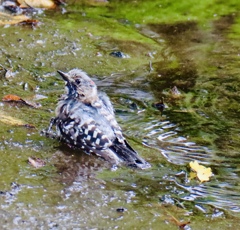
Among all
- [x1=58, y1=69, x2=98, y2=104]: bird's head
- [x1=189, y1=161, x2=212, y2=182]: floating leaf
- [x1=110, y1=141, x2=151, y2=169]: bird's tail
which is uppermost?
[x1=58, y1=69, x2=98, y2=104]: bird's head

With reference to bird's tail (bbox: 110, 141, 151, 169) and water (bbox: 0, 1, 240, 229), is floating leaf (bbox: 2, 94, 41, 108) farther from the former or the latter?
bird's tail (bbox: 110, 141, 151, 169)

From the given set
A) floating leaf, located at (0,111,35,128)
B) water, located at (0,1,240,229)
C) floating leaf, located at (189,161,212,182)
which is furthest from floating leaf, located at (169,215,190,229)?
floating leaf, located at (0,111,35,128)

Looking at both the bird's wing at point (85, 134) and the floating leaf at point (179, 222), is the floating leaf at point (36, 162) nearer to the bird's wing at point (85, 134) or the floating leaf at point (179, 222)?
the bird's wing at point (85, 134)

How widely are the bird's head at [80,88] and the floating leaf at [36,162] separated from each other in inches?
31.0

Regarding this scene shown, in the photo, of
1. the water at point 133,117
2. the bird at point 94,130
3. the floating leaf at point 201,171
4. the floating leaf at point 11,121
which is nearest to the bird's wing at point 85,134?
the bird at point 94,130

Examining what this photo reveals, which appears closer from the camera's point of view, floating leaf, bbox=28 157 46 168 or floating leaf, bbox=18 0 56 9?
floating leaf, bbox=28 157 46 168

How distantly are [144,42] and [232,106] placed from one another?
7.19 ft

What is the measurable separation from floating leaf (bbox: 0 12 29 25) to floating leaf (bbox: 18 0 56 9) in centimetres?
45

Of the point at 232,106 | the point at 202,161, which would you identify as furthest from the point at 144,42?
the point at 202,161

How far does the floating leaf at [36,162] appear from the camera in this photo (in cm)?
552

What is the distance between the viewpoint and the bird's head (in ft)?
20.2

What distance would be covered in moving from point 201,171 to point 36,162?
138cm

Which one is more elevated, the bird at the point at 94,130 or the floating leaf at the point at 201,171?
the bird at the point at 94,130

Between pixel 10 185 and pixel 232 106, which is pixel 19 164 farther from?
pixel 232 106
